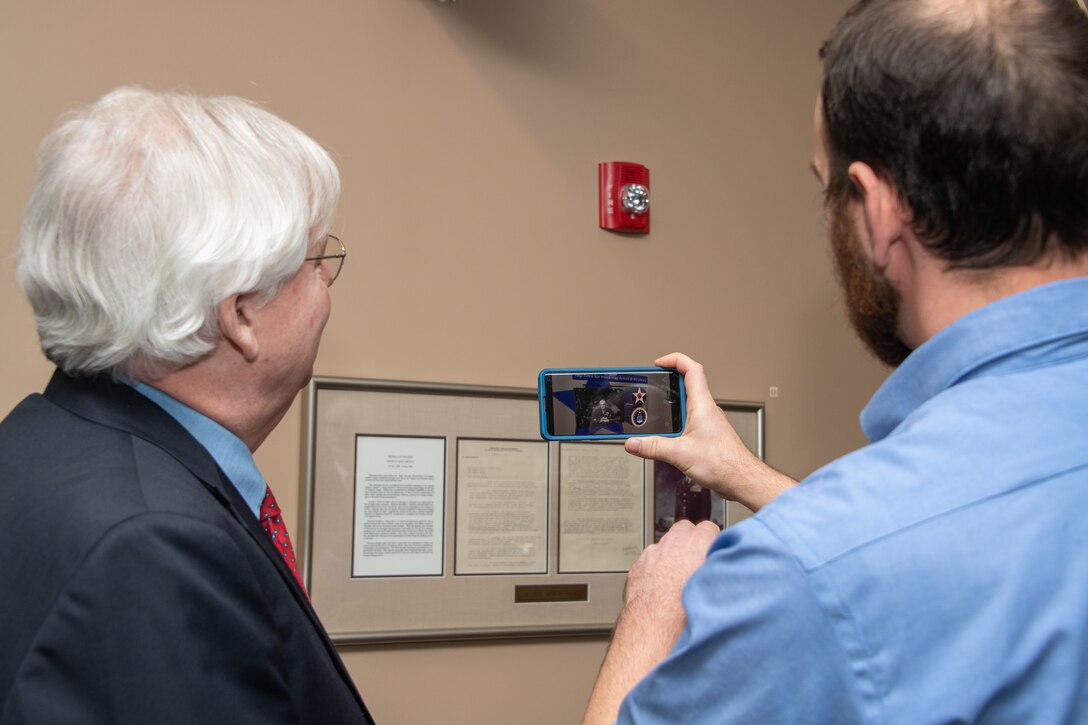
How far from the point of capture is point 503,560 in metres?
2.30

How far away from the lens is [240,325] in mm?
Answer: 1187

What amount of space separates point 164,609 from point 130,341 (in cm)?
33

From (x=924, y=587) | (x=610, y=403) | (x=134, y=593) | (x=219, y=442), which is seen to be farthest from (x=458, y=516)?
(x=924, y=587)

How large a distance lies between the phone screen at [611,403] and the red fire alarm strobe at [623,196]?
0.93m

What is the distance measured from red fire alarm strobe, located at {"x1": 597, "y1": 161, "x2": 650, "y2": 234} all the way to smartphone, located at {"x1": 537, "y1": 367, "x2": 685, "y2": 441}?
925 millimetres

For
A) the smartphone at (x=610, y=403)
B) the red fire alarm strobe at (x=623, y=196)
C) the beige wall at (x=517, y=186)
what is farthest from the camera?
the red fire alarm strobe at (x=623, y=196)

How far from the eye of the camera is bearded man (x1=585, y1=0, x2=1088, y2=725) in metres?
0.74

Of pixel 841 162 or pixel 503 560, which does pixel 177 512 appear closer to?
pixel 841 162

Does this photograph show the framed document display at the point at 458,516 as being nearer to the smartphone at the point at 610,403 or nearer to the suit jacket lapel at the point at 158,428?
the smartphone at the point at 610,403

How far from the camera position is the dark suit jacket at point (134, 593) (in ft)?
2.89

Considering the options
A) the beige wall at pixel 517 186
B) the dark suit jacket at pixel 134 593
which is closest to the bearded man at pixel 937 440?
the dark suit jacket at pixel 134 593

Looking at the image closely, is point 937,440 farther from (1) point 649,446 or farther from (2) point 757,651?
(1) point 649,446

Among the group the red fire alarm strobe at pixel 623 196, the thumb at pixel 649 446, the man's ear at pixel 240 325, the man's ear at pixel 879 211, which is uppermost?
the red fire alarm strobe at pixel 623 196

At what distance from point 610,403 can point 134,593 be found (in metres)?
0.90
